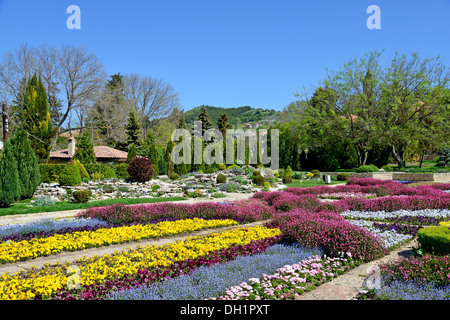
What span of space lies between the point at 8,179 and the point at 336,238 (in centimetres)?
1132

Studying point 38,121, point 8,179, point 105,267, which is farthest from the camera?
point 38,121

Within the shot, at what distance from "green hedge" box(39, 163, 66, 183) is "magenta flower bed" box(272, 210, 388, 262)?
1536cm

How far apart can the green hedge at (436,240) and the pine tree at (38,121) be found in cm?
2081

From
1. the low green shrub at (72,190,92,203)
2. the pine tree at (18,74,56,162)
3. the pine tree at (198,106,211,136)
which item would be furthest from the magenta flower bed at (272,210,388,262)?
the pine tree at (198,106,211,136)

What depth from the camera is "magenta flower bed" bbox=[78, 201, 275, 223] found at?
8180 mm

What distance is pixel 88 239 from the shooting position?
594 centimetres

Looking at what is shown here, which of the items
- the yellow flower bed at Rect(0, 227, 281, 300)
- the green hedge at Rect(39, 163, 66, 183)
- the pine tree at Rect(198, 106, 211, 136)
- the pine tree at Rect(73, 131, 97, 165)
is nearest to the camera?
the yellow flower bed at Rect(0, 227, 281, 300)

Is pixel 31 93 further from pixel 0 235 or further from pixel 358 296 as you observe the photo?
pixel 358 296

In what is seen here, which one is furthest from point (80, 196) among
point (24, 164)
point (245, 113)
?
point (245, 113)

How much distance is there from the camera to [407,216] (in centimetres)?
828

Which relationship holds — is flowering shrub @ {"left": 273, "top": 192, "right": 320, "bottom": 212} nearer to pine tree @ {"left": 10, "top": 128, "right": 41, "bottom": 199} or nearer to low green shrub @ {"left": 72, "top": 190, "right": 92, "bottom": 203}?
low green shrub @ {"left": 72, "top": 190, "right": 92, "bottom": 203}

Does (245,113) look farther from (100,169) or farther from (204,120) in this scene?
(100,169)

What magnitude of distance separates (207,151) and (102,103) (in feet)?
50.6
